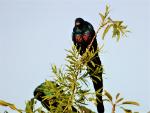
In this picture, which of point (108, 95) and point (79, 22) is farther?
point (79, 22)

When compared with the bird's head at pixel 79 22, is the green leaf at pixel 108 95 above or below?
below

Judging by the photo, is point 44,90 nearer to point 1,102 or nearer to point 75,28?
point 1,102

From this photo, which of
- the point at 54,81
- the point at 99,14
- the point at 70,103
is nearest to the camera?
the point at 70,103

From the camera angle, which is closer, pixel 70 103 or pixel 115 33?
pixel 70 103

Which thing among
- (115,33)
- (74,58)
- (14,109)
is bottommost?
(14,109)

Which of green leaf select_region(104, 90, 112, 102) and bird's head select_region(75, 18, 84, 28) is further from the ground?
bird's head select_region(75, 18, 84, 28)

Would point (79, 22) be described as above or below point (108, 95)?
above

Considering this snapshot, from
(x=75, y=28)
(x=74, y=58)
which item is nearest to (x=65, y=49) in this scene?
(x=74, y=58)

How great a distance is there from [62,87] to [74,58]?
1.12 ft

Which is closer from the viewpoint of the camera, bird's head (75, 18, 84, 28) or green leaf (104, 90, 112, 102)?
green leaf (104, 90, 112, 102)

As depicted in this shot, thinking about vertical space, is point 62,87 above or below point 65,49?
below

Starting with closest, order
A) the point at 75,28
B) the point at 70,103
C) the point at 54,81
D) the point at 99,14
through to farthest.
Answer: the point at 70,103 → the point at 54,81 → the point at 99,14 → the point at 75,28

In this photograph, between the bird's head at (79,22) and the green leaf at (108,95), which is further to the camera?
the bird's head at (79,22)

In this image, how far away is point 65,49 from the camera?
3.63 meters
